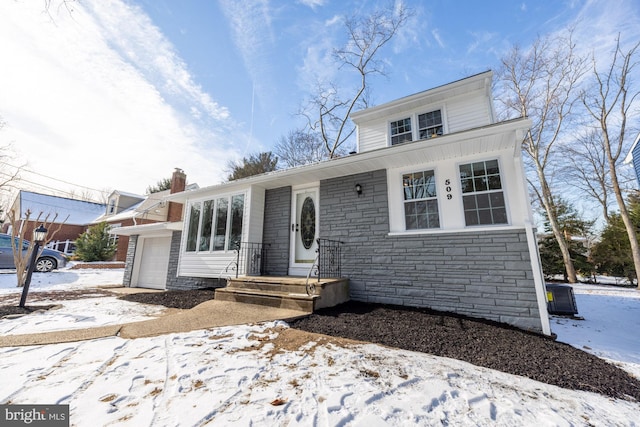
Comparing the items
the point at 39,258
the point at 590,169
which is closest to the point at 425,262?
the point at 39,258

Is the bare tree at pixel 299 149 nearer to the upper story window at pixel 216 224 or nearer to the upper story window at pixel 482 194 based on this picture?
Result: the upper story window at pixel 216 224

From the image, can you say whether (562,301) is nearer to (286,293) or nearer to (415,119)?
(415,119)

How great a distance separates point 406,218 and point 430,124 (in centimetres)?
349

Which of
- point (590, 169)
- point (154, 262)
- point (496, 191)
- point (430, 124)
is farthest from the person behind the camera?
point (590, 169)

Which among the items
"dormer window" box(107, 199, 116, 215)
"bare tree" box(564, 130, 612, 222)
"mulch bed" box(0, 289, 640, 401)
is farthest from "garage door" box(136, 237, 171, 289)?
"bare tree" box(564, 130, 612, 222)

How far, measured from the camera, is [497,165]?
15.5 ft

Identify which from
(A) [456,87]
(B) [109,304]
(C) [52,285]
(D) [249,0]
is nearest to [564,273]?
(A) [456,87]

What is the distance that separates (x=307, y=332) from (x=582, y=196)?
60.0 feet

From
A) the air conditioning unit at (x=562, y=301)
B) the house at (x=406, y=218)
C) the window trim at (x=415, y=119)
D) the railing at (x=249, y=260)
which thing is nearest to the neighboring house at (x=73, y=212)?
the house at (x=406, y=218)

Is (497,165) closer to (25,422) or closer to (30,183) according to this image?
(25,422)

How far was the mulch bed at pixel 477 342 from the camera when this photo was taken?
250 centimetres

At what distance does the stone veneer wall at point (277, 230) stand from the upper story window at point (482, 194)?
4.21m

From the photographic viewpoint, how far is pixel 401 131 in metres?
7.46

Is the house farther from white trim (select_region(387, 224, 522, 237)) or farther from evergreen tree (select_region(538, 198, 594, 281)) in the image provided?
evergreen tree (select_region(538, 198, 594, 281))
